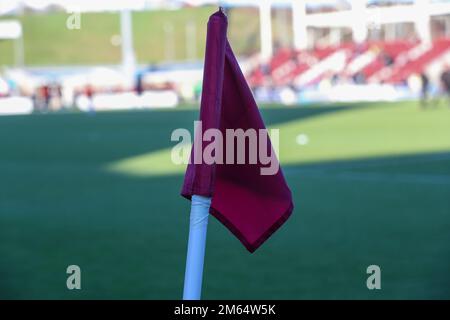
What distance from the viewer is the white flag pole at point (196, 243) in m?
3.64

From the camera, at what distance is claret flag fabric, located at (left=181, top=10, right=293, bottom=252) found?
12.0ft

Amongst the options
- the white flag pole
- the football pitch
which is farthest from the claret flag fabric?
the football pitch

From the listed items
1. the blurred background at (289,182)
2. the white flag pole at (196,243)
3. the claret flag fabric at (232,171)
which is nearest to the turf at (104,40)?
the blurred background at (289,182)

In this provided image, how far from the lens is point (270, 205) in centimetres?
412

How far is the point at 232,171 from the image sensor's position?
4.09 m

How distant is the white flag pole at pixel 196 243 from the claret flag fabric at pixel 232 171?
48 millimetres

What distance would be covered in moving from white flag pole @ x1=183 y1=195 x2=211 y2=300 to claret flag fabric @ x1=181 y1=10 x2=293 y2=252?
48 mm

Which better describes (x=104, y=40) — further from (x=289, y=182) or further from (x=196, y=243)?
(x=196, y=243)

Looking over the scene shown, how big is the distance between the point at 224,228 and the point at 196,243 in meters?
7.64

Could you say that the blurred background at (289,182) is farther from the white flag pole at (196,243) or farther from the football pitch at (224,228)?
the white flag pole at (196,243)

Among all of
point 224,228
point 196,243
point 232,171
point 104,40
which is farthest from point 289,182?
point 104,40

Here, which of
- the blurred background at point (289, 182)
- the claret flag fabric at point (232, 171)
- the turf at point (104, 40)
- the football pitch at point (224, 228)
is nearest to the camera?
the claret flag fabric at point (232, 171)
